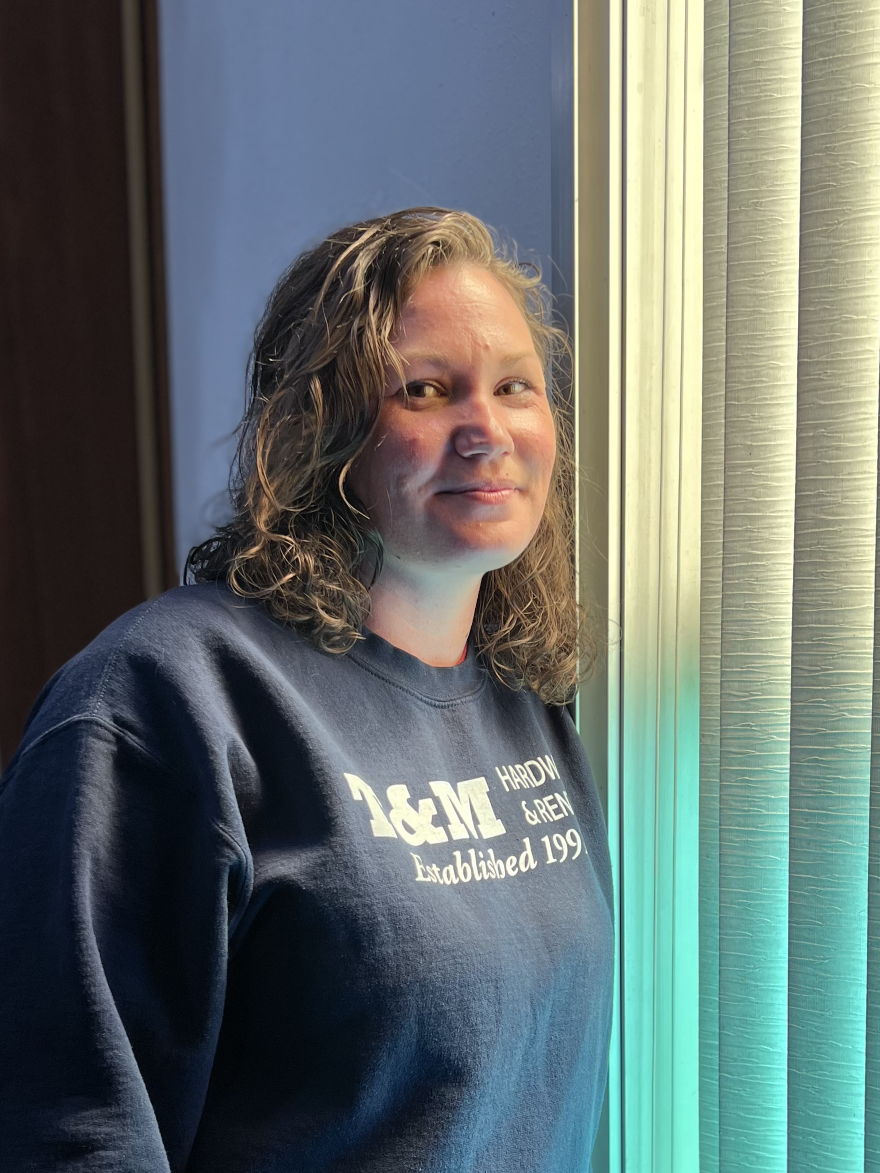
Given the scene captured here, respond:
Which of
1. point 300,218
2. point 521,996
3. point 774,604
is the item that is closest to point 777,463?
point 774,604

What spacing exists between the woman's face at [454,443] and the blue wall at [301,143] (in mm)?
287

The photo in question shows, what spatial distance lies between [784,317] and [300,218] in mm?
949

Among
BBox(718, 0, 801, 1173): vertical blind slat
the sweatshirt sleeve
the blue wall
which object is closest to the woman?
the sweatshirt sleeve

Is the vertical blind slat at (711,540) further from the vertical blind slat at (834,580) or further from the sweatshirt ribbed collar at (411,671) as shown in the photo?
the sweatshirt ribbed collar at (411,671)

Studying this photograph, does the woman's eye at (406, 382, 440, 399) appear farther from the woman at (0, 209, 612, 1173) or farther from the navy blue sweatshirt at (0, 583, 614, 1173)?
the navy blue sweatshirt at (0, 583, 614, 1173)

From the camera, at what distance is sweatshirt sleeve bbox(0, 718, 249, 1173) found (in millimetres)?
685

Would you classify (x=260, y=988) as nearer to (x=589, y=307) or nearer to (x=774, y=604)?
(x=774, y=604)

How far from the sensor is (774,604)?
2.91ft

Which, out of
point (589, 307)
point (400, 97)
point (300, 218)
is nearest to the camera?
point (589, 307)

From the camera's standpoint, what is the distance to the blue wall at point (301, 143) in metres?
1.20

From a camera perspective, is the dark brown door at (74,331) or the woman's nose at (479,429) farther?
the dark brown door at (74,331)

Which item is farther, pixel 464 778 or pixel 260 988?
pixel 464 778

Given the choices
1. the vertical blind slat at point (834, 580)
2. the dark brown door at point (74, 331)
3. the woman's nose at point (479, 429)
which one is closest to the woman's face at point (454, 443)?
the woman's nose at point (479, 429)

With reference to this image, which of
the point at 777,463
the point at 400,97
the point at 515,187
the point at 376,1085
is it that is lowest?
the point at 376,1085
